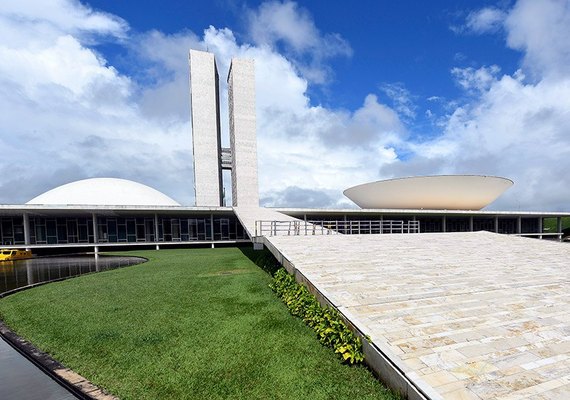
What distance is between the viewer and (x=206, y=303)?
7.82 m

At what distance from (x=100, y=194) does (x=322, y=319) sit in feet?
120

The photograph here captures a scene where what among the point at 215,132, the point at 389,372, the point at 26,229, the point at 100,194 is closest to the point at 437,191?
the point at 215,132

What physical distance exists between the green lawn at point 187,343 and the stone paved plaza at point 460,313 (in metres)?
0.79

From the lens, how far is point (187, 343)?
5.52 m

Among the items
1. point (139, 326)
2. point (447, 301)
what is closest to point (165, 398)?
point (139, 326)

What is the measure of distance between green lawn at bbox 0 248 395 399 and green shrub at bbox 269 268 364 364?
168mm

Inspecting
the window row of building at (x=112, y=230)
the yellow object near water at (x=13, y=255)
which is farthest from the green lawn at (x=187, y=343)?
the window row of building at (x=112, y=230)

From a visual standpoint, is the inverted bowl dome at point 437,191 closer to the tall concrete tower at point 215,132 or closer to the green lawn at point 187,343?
the tall concrete tower at point 215,132

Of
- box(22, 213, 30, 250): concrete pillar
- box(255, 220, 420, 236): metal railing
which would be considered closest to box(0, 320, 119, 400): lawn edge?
box(255, 220, 420, 236): metal railing

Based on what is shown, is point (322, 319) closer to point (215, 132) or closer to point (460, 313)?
point (460, 313)

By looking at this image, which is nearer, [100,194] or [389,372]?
[389,372]

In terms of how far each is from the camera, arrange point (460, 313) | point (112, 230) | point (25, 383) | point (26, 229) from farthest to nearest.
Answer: point (112, 230)
point (26, 229)
point (460, 313)
point (25, 383)

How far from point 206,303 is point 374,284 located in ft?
13.8

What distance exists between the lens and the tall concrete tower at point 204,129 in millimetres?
35281
